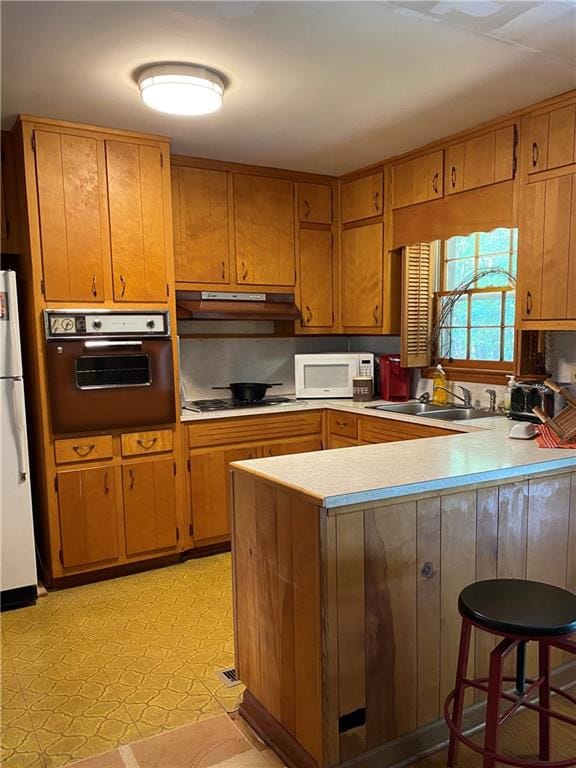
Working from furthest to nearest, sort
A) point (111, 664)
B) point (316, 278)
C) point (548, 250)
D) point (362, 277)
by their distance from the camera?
point (316, 278)
point (362, 277)
point (548, 250)
point (111, 664)

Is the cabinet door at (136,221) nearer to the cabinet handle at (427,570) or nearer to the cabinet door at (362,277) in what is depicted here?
the cabinet door at (362,277)

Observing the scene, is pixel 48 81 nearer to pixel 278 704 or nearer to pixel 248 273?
pixel 248 273

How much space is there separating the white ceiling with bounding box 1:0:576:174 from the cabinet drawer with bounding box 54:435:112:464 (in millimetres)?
1729

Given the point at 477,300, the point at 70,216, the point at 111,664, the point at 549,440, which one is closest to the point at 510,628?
the point at 549,440

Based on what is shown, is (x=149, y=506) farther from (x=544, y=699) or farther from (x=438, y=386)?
(x=544, y=699)

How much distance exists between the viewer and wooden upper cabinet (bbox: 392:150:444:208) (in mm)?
3502

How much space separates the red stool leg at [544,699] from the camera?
1715mm

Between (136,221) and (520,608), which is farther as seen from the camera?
(136,221)

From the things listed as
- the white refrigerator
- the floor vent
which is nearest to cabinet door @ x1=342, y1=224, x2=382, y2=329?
the white refrigerator

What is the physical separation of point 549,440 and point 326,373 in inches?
80.4

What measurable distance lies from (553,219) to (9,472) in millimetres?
3047

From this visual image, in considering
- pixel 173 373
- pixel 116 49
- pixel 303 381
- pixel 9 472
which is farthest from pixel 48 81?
pixel 303 381

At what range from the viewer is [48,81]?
8.36 ft

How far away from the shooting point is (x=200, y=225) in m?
3.77
